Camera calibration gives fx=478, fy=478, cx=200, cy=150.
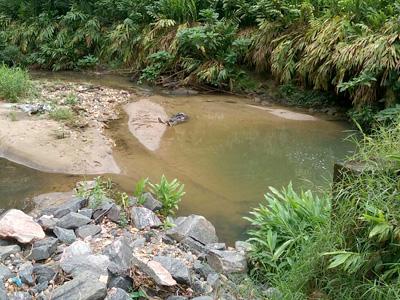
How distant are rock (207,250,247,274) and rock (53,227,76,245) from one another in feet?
3.35

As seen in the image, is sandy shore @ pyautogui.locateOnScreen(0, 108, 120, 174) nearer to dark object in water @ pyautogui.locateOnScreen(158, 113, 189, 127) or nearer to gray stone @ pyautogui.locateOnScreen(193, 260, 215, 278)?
dark object in water @ pyautogui.locateOnScreen(158, 113, 189, 127)

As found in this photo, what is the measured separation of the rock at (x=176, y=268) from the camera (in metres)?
3.02

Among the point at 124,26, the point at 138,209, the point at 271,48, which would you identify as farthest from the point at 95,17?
the point at 138,209

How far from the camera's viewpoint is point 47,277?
293cm

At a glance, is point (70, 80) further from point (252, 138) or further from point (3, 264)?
point (3, 264)

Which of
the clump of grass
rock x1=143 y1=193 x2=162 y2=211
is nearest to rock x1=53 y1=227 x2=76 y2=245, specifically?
rock x1=143 y1=193 x2=162 y2=211

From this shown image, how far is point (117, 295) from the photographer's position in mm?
2705

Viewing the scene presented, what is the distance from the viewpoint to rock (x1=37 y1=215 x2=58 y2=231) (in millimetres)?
3693

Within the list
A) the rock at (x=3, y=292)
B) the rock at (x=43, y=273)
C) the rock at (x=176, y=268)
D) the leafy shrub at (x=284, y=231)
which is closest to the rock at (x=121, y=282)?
the rock at (x=176, y=268)

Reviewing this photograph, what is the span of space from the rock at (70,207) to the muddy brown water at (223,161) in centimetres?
79

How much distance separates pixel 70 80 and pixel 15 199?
5.86 meters

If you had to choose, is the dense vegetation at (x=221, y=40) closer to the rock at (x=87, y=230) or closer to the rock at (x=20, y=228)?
the rock at (x=87, y=230)

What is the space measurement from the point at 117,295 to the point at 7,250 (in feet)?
3.23

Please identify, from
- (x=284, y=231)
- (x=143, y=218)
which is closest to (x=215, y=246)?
(x=284, y=231)
